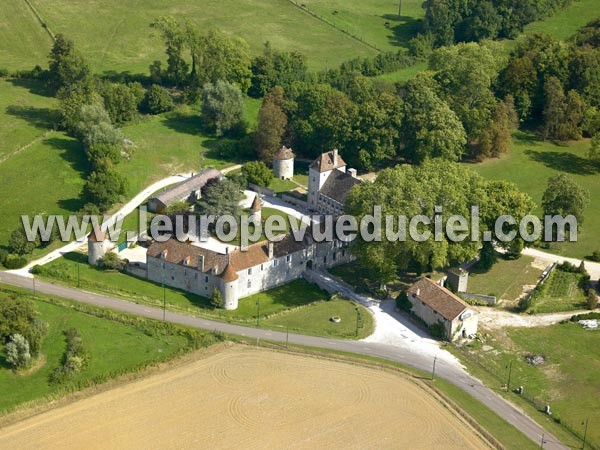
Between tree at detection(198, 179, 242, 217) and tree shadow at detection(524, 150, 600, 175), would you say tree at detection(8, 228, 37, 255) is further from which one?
tree shadow at detection(524, 150, 600, 175)

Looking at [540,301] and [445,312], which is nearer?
[445,312]

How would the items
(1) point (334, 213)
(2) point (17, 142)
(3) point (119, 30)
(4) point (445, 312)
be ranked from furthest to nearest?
Result: (3) point (119, 30), (2) point (17, 142), (1) point (334, 213), (4) point (445, 312)

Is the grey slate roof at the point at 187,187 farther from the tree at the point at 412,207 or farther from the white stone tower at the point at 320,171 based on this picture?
the tree at the point at 412,207

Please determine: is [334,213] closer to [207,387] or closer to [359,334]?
[359,334]

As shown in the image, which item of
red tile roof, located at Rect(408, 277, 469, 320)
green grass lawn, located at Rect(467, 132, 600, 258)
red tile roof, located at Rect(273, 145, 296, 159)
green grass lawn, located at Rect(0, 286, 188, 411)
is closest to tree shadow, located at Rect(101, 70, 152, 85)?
red tile roof, located at Rect(273, 145, 296, 159)

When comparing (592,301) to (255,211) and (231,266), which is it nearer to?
(231,266)

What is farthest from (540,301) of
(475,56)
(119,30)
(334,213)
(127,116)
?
(119,30)
